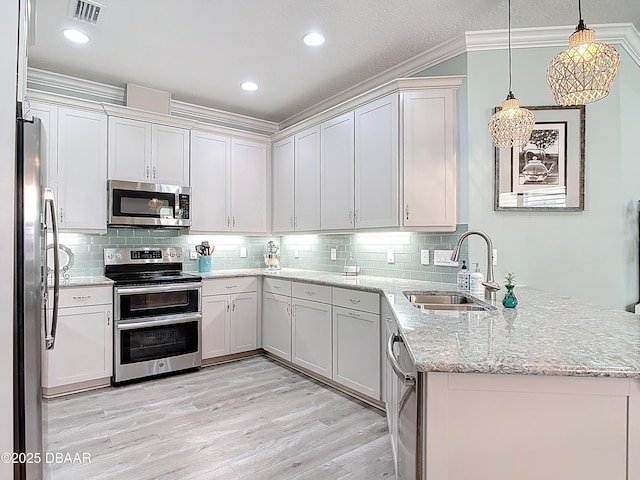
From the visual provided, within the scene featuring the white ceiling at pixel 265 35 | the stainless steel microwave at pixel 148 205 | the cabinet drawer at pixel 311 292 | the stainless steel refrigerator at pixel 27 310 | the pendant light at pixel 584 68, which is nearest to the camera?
the stainless steel refrigerator at pixel 27 310

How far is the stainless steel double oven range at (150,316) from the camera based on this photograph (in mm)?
3342

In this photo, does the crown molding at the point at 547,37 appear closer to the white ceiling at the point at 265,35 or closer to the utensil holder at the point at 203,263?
the white ceiling at the point at 265,35

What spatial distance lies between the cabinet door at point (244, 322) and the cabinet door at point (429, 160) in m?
2.01

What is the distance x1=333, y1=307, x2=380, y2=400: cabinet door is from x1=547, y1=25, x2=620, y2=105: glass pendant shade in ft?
5.97

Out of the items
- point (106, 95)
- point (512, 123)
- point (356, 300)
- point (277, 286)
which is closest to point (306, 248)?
point (277, 286)

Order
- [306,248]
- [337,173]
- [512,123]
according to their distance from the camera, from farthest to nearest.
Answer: [306,248], [337,173], [512,123]

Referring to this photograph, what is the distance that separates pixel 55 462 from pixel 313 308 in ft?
6.70

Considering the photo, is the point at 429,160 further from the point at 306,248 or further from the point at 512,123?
the point at 306,248

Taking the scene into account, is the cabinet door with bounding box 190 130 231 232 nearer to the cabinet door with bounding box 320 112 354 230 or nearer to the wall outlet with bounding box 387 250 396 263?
Result: the cabinet door with bounding box 320 112 354 230

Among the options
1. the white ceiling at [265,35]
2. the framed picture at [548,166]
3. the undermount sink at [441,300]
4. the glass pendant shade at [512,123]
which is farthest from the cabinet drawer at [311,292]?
the white ceiling at [265,35]

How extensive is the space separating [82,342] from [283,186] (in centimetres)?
248

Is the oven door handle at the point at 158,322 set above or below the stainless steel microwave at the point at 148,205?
below

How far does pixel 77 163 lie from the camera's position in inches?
134

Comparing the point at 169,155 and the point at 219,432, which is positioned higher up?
the point at 169,155
